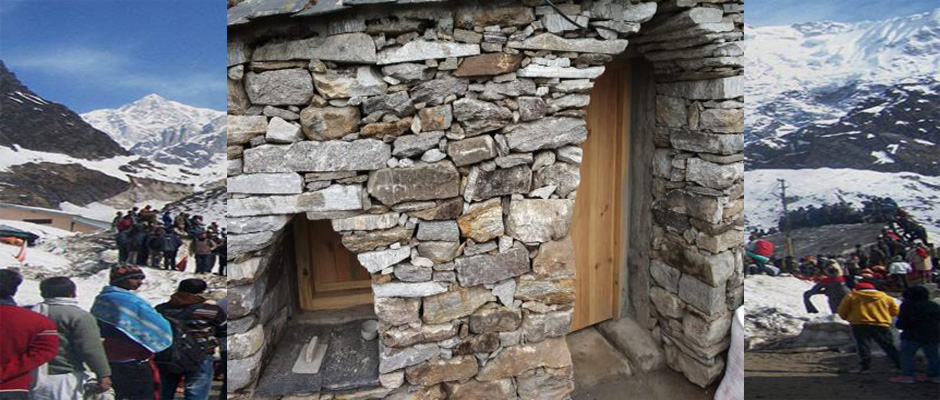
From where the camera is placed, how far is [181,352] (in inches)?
82.6

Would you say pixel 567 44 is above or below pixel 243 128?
above

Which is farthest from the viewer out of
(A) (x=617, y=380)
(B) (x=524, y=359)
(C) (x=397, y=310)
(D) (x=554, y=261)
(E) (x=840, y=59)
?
(A) (x=617, y=380)

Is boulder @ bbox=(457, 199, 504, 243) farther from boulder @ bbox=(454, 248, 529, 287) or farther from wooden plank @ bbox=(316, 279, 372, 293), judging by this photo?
wooden plank @ bbox=(316, 279, 372, 293)

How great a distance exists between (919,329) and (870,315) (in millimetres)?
178

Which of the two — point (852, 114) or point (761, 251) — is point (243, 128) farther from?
point (852, 114)

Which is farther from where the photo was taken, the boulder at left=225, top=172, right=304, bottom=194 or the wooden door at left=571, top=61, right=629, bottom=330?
the wooden door at left=571, top=61, right=629, bottom=330

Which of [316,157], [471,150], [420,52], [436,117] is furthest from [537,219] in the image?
[316,157]

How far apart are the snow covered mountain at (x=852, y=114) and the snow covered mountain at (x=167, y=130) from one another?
6.19ft

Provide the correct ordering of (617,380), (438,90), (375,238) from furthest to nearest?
(617,380), (375,238), (438,90)

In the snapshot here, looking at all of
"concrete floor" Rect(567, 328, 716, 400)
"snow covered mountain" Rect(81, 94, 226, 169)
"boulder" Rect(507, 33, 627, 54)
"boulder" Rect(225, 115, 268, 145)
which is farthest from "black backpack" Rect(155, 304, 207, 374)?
"concrete floor" Rect(567, 328, 716, 400)

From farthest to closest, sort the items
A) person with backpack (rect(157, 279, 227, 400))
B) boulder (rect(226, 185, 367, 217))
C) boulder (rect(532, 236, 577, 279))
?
boulder (rect(532, 236, 577, 279))
boulder (rect(226, 185, 367, 217))
person with backpack (rect(157, 279, 227, 400))

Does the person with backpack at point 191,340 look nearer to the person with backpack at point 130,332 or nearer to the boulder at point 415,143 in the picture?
the person with backpack at point 130,332

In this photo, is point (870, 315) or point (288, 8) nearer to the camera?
point (870, 315)

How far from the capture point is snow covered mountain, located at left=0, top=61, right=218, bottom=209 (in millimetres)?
1809
